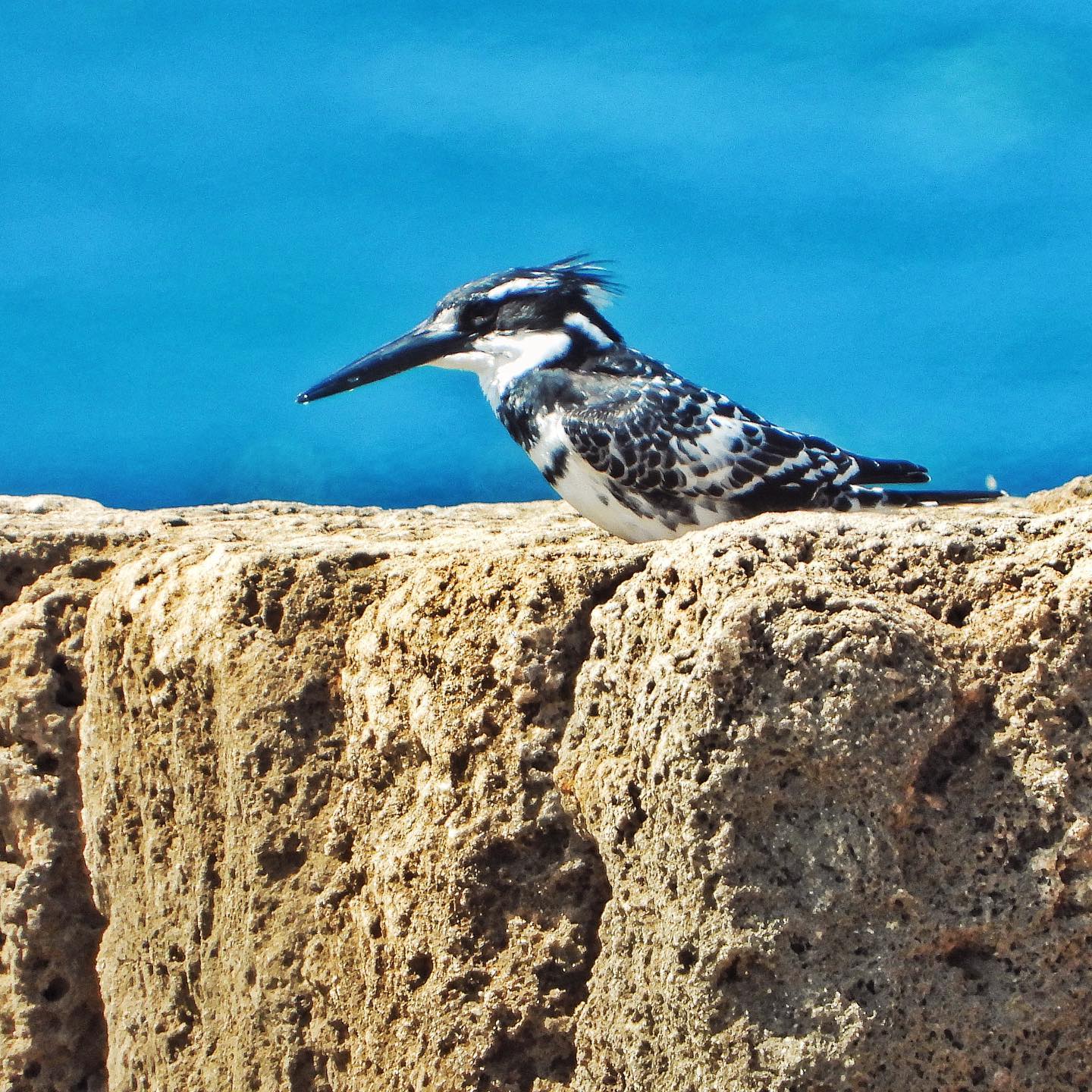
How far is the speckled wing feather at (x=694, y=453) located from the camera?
425 cm

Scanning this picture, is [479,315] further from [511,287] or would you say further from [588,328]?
[588,328]

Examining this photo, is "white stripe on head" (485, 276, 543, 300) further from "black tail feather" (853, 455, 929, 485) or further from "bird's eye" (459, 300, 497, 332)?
"black tail feather" (853, 455, 929, 485)

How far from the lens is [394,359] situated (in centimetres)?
491

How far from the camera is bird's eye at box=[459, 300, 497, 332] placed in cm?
483

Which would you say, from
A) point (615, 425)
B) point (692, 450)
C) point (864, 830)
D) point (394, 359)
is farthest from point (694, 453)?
point (864, 830)

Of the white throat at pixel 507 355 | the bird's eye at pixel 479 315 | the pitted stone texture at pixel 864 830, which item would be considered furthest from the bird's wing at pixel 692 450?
the pitted stone texture at pixel 864 830

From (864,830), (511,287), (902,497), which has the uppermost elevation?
(511,287)

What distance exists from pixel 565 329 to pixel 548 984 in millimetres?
2454

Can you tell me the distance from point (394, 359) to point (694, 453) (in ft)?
4.04

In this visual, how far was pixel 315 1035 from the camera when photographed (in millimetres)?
3504

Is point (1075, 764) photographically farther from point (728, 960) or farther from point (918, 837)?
point (728, 960)

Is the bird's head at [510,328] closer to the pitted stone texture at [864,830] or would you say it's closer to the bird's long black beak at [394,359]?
the bird's long black beak at [394,359]

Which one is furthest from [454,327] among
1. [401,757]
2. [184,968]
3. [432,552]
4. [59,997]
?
[59,997]

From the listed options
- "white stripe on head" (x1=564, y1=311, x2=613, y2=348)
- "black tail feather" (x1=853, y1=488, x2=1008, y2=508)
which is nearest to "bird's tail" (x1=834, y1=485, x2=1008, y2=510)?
"black tail feather" (x1=853, y1=488, x2=1008, y2=508)
